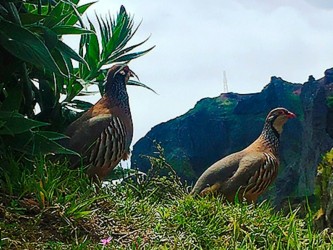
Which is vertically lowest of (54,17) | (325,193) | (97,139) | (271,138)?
(325,193)

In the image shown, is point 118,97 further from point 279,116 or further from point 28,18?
point 279,116

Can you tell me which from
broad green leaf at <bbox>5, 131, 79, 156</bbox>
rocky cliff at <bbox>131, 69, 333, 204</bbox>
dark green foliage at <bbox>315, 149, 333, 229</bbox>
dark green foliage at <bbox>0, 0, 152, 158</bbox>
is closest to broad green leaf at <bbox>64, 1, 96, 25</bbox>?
dark green foliage at <bbox>0, 0, 152, 158</bbox>

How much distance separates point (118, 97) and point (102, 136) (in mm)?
384

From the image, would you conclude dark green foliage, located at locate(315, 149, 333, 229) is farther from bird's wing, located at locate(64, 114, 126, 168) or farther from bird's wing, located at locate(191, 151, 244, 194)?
bird's wing, located at locate(64, 114, 126, 168)

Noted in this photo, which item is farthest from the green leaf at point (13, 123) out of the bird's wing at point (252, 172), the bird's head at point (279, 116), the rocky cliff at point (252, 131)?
the rocky cliff at point (252, 131)

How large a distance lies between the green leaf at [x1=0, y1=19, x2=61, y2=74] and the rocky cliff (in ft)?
31.6

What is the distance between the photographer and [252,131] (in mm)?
14570

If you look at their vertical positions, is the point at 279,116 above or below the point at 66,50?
below

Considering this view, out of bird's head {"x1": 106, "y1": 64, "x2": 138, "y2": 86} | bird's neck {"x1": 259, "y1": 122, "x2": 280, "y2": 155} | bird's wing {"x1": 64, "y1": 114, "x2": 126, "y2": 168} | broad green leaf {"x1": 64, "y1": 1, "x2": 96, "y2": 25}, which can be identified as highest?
broad green leaf {"x1": 64, "y1": 1, "x2": 96, "y2": 25}

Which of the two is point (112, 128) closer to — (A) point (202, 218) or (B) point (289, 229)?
(A) point (202, 218)

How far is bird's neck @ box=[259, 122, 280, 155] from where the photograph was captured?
5.17 m

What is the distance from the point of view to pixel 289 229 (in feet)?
8.53

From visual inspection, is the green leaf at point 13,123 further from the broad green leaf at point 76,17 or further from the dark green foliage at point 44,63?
the broad green leaf at point 76,17

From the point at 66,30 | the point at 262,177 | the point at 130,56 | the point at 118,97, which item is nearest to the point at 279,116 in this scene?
the point at 262,177
